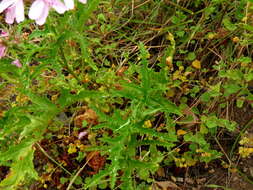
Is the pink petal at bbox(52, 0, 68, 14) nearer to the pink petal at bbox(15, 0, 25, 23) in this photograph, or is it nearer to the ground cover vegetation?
the pink petal at bbox(15, 0, 25, 23)

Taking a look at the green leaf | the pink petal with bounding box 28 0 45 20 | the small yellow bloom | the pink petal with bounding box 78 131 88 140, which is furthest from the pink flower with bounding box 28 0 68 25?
the small yellow bloom

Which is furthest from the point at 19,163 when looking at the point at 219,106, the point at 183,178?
the point at 219,106

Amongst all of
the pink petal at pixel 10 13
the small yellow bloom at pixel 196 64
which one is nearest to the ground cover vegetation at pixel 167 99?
the small yellow bloom at pixel 196 64

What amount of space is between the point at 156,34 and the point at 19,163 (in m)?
0.99

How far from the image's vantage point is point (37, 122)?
1212mm

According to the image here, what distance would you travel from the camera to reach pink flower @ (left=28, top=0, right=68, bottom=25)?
37.4 inches

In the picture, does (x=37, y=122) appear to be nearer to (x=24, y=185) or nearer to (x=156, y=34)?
(x=24, y=185)

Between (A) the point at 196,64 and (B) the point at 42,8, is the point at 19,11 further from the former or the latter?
(A) the point at 196,64

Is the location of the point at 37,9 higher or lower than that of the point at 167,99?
higher

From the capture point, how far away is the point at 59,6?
3.12 feet

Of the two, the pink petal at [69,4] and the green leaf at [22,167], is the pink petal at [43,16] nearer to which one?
the pink petal at [69,4]

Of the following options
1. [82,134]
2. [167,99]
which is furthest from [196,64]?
[82,134]

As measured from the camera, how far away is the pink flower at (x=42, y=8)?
0.95m

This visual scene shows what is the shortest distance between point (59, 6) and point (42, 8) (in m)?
0.05
